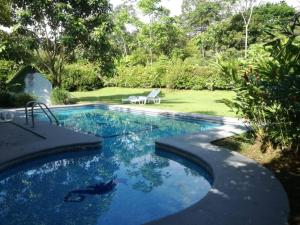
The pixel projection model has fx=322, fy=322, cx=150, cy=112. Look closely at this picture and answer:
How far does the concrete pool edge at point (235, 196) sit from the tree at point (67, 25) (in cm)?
1208

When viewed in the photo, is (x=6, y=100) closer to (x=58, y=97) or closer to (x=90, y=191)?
(x=58, y=97)

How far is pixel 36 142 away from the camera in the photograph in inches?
342

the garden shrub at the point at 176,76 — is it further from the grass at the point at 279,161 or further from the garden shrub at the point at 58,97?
the grass at the point at 279,161

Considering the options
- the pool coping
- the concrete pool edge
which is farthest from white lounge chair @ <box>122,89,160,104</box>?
the concrete pool edge

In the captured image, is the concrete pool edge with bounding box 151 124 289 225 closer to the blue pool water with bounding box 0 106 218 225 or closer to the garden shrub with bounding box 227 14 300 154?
the blue pool water with bounding box 0 106 218 225

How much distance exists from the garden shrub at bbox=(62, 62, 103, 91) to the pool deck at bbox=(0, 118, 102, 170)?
53.8 ft

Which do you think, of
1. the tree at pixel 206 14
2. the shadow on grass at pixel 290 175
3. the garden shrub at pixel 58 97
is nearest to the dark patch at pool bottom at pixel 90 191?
the shadow on grass at pixel 290 175

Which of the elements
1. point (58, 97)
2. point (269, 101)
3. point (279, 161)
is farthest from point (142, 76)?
point (279, 161)

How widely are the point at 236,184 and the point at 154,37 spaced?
34.3 meters

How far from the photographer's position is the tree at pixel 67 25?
17.0 m

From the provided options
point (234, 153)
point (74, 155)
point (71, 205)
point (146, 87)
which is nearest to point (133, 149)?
point (74, 155)

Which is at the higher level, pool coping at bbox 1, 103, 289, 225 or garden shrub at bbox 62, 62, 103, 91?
garden shrub at bbox 62, 62, 103, 91

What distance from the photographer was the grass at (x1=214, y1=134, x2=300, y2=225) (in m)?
4.77

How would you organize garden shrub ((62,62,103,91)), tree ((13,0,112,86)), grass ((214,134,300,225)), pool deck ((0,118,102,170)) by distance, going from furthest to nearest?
garden shrub ((62,62,103,91)), tree ((13,0,112,86)), pool deck ((0,118,102,170)), grass ((214,134,300,225))
